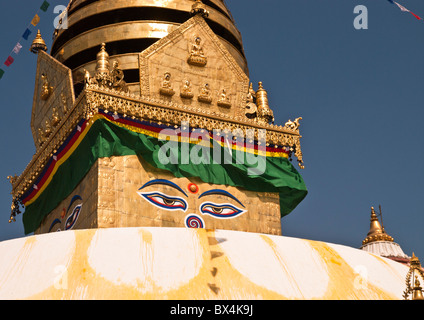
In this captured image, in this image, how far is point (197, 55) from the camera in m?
21.7

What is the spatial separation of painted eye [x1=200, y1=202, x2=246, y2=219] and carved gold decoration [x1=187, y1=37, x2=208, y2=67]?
4.53m

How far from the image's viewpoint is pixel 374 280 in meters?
13.8

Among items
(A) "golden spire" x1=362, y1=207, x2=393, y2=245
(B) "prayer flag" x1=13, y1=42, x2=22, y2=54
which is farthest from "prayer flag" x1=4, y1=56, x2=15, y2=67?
(A) "golden spire" x1=362, y1=207, x2=393, y2=245

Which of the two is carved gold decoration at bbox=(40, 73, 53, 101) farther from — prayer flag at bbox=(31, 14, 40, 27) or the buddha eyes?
the buddha eyes

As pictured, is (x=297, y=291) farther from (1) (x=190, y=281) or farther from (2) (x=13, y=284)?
(2) (x=13, y=284)

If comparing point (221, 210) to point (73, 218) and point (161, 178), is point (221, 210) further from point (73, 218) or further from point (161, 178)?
point (73, 218)

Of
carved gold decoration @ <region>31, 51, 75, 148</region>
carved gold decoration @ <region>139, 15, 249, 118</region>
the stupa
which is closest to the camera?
the stupa

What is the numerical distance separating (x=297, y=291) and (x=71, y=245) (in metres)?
3.86

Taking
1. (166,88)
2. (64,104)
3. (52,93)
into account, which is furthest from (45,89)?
(166,88)

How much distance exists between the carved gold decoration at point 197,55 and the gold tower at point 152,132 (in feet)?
0.11

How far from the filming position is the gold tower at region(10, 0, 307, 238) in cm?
1875

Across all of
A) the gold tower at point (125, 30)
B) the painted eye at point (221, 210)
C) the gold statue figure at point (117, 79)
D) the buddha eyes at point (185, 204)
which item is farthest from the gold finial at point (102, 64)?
the painted eye at point (221, 210)
